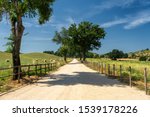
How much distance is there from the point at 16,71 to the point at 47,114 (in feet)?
45.3

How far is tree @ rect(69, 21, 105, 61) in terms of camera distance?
286 ft

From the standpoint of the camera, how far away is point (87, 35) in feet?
284

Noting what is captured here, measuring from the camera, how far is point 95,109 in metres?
10.2

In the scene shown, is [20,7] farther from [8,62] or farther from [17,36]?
[8,62]

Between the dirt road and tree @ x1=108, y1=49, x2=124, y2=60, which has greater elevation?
tree @ x1=108, y1=49, x2=124, y2=60

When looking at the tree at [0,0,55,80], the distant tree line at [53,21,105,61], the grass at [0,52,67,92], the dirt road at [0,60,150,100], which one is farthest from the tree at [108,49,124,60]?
the dirt road at [0,60,150,100]

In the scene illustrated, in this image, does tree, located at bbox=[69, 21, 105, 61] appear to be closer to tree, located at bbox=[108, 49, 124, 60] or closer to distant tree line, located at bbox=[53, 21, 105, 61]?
distant tree line, located at bbox=[53, 21, 105, 61]

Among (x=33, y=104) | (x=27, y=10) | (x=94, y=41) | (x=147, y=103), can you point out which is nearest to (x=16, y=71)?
(x=27, y=10)

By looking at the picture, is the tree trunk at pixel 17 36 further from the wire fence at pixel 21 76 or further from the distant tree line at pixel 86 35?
the distant tree line at pixel 86 35

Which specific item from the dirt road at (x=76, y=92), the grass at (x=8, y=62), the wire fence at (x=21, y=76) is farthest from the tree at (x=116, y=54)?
the dirt road at (x=76, y=92)

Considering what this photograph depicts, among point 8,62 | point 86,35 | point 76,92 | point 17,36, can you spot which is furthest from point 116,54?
point 76,92

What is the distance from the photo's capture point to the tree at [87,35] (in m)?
87.2

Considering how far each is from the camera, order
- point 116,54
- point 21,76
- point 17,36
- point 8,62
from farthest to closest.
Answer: point 116,54 → point 8,62 → point 17,36 → point 21,76

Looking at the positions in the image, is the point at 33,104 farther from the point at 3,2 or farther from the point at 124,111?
the point at 3,2
